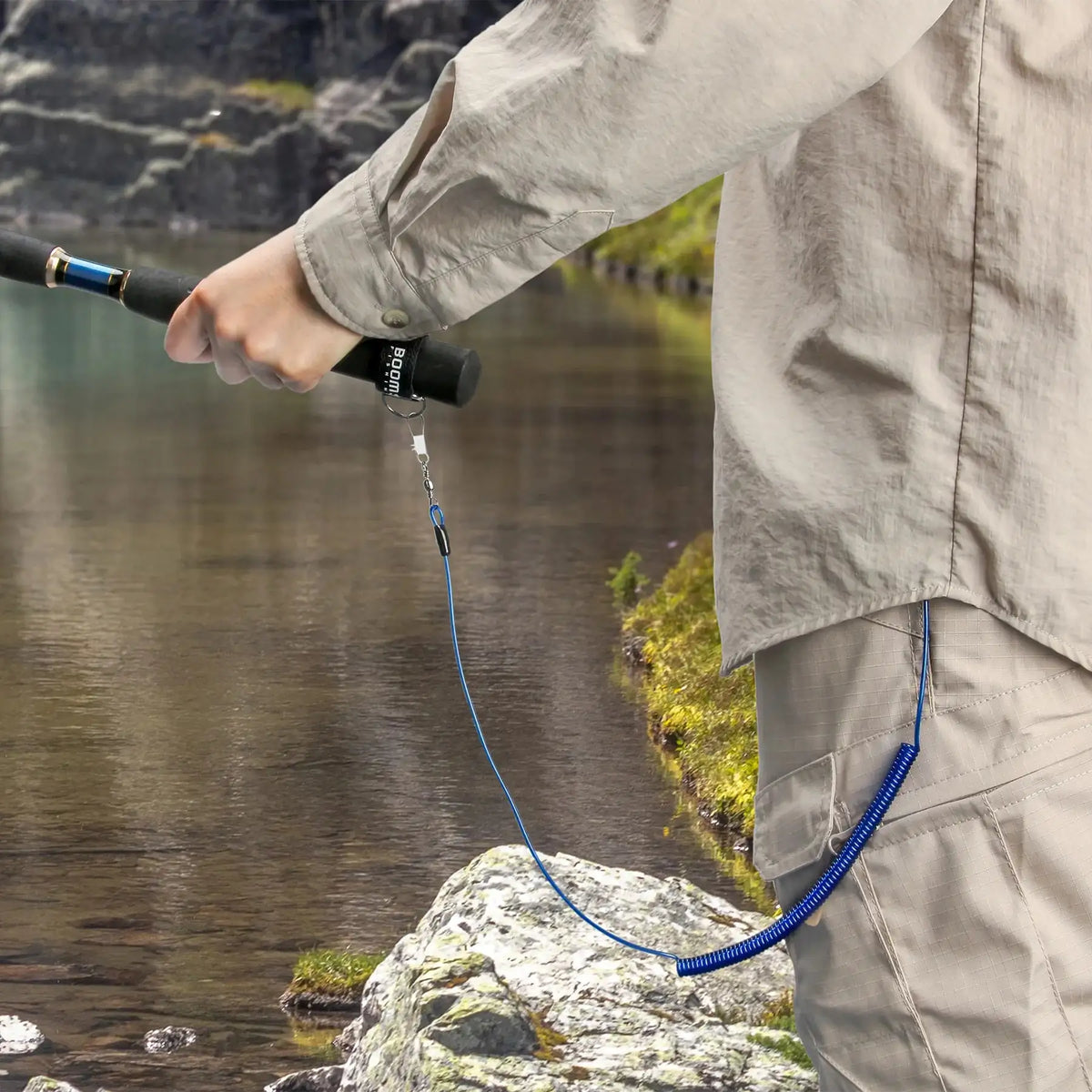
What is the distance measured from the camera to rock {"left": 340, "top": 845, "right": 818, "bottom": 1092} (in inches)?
112

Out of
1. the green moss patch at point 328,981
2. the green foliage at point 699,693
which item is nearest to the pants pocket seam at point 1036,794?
the green moss patch at point 328,981

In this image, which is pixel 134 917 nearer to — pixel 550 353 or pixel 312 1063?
pixel 312 1063

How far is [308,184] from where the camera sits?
46.4m

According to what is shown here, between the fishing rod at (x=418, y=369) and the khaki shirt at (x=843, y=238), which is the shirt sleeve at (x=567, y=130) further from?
the fishing rod at (x=418, y=369)

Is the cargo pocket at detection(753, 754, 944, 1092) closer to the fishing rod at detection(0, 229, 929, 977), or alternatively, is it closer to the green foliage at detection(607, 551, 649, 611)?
the fishing rod at detection(0, 229, 929, 977)

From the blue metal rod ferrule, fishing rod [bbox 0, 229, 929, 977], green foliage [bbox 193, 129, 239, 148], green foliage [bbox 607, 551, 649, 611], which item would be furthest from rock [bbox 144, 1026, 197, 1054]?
green foliage [bbox 193, 129, 239, 148]

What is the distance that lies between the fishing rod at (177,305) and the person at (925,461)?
0.12m

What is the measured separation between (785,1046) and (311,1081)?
2.75 feet

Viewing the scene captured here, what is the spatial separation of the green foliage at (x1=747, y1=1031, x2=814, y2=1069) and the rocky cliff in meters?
42.4

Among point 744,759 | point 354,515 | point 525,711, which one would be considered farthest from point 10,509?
point 744,759

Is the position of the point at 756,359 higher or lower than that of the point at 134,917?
higher

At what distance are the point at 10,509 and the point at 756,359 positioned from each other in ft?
25.3

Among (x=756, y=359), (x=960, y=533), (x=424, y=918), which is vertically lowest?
(x=424, y=918)

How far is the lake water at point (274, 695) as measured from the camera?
149 inches
